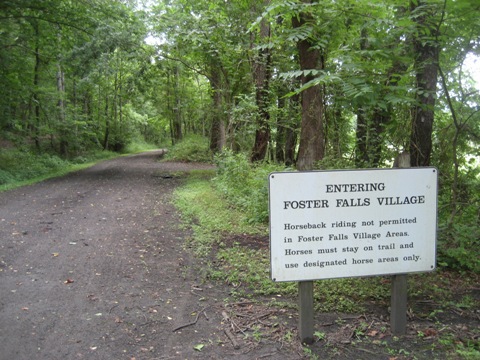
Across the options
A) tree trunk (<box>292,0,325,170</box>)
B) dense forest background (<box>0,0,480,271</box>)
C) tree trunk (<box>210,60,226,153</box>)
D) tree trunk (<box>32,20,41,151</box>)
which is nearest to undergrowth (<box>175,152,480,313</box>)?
dense forest background (<box>0,0,480,271</box>)

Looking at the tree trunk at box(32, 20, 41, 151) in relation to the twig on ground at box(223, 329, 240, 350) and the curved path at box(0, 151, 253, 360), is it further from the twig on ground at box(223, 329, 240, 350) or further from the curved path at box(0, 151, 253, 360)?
the twig on ground at box(223, 329, 240, 350)

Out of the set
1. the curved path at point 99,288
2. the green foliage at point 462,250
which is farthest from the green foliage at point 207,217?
the green foliage at point 462,250

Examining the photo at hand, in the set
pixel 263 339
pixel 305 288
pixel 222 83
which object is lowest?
pixel 263 339

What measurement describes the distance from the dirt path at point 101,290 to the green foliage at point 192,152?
14454mm

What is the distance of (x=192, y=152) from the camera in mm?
24609

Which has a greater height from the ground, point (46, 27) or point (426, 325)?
point (46, 27)

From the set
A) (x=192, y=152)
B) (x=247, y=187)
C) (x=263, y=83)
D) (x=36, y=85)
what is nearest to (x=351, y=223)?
(x=247, y=187)

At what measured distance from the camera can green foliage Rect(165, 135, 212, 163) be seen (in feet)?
77.9

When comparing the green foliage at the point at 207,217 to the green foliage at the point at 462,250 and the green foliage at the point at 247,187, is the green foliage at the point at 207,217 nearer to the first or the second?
the green foliage at the point at 247,187

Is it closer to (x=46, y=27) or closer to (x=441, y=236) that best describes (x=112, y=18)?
(x=46, y=27)

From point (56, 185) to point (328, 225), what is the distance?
39.9ft

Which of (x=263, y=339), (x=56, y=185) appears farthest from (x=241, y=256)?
(x=56, y=185)

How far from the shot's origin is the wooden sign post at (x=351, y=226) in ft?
11.0

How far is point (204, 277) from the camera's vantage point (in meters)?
5.25
